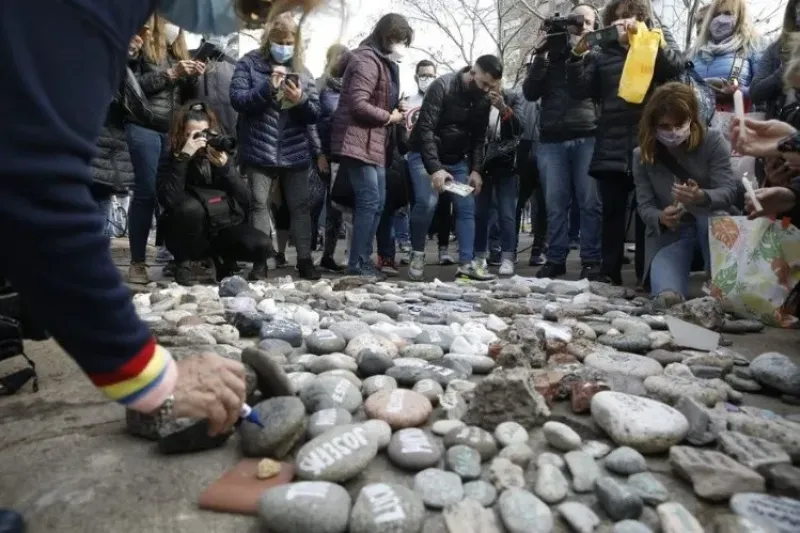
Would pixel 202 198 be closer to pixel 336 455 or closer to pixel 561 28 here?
pixel 561 28

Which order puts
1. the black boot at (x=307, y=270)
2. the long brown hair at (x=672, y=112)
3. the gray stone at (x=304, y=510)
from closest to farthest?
the gray stone at (x=304, y=510) → the long brown hair at (x=672, y=112) → the black boot at (x=307, y=270)

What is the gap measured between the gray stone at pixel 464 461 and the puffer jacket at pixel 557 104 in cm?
325

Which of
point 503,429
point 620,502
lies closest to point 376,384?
point 503,429

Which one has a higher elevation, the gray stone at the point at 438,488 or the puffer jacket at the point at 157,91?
the puffer jacket at the point at 157,91

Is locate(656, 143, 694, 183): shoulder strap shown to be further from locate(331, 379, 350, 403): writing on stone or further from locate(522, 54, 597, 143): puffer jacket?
locate(331, 379, 350, 403): writing on stone

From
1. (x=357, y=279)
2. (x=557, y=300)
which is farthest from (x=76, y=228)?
(x=357, y=279)

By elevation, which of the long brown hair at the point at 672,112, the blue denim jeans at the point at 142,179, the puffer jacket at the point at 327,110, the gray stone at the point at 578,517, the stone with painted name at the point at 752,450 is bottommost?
the gray stone at the point at 578,517

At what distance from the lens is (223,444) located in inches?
58.2

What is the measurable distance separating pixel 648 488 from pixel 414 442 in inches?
19.0

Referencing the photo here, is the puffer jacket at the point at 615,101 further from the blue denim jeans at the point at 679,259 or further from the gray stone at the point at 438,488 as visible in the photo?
the gray stone at the point at 438,488

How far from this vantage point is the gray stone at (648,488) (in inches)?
48.6

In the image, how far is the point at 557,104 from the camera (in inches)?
168

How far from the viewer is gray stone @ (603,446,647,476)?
1335mm

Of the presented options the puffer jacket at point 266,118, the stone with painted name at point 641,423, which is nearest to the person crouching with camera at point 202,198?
the puffer jacket at point 266,118
